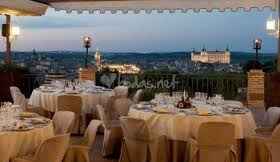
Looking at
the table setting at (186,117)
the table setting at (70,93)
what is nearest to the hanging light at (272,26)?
the table setting at (70,93)

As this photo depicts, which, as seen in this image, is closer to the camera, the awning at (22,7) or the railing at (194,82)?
the awning at (22,7)

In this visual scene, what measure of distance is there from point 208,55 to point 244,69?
1.16 metres

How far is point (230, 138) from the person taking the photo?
564 cm

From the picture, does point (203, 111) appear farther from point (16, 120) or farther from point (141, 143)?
point (16, 120)

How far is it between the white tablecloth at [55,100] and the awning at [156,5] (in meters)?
3.87

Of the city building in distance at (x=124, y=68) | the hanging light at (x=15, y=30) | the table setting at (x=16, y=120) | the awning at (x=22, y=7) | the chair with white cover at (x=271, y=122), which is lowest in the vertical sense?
the chair with white cover at (x=271, y=122)

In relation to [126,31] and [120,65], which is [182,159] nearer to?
[120,65]

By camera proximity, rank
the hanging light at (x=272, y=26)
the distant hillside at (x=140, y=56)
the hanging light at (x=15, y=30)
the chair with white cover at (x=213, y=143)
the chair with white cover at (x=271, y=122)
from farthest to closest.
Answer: the distant hillside at (x=140, y=56) < the hanging light at (x=15, y=30) < the hanging light at (x=272, y=26) < the chair with white cover at (x=271, y=122) < the chair with white cover at (x=213, y=143)

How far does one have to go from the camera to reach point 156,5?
1248 cm

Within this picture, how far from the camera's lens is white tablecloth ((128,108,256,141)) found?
20.2ft

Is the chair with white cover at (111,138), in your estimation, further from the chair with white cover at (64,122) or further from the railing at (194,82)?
the railing at (194,82)

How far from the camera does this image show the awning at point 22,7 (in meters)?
11.3

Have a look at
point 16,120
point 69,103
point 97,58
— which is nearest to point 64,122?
point 16,120

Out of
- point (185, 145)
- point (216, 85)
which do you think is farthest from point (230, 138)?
Result: point (216, 85)
